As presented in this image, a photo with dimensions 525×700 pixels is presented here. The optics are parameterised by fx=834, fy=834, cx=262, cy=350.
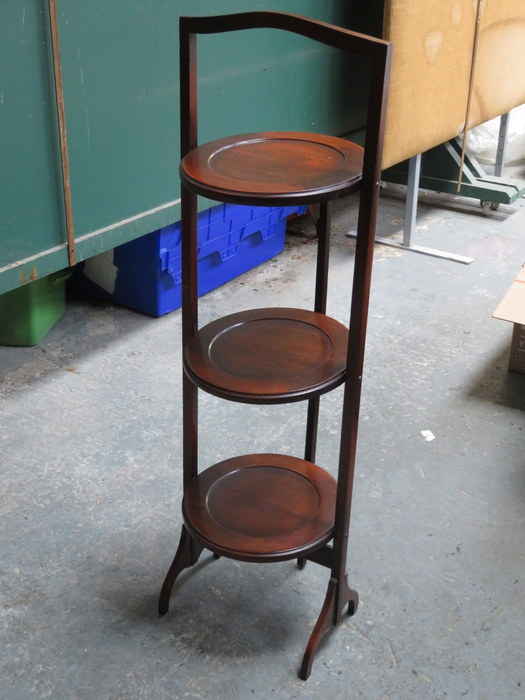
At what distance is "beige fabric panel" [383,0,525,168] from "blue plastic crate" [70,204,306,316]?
0.61m

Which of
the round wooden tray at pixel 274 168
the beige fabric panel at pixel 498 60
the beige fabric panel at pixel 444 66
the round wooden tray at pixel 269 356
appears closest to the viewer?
the round wooden tray at pixel 274 168

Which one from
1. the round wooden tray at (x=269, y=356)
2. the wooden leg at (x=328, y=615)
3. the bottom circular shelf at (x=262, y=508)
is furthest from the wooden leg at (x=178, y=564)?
the round wooden tray at (x=269, y=356)

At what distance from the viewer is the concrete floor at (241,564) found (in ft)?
5.47

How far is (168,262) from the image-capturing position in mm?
2889

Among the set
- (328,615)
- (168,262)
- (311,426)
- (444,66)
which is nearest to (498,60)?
(444,66)

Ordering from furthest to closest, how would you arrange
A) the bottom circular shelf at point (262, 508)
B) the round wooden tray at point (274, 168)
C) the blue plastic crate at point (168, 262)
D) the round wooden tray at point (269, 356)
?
the blue plastic crate at point (168, 262) → the bottom circular shelf at point (262, 508) → the round wooden tray at point (269, 356) → the round wooden tray at point (274, 168)

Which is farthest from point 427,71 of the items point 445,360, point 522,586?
point 522,586

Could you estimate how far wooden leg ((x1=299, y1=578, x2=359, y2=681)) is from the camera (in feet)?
5.41

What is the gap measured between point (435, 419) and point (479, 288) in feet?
3.34

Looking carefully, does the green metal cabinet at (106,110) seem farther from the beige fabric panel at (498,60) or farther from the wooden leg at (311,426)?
the beige fabric panel at (498,60)

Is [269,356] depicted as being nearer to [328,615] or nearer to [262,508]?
[262,508]

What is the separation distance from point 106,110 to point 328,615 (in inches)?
58.9

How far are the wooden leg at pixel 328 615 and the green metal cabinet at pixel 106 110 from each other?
1.16 metres

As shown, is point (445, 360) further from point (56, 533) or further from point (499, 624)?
point (56, 533)
